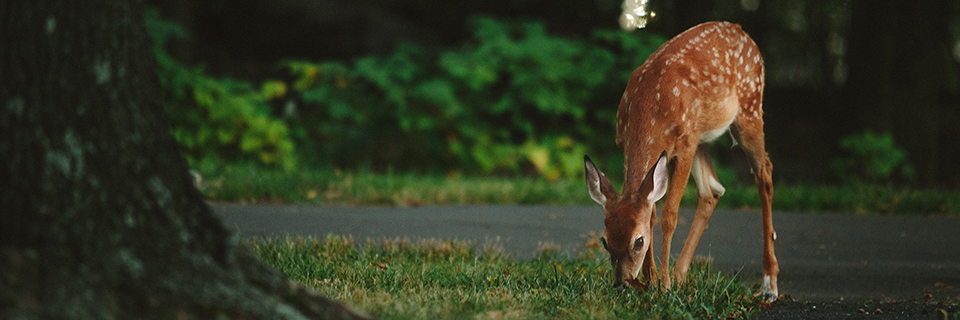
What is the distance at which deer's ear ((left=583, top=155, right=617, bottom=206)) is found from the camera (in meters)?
3.84

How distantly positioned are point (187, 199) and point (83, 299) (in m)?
0.50

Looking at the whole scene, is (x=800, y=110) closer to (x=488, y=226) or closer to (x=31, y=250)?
(x=488, y=226)

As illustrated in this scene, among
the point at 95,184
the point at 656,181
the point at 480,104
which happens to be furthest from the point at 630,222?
the point at 480,104

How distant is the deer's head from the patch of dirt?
0.70 m

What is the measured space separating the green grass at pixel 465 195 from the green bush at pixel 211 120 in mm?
1573

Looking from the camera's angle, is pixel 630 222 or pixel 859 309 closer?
pixel 630 222

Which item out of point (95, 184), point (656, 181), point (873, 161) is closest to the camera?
point (95, 184)

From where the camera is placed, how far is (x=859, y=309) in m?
4.17

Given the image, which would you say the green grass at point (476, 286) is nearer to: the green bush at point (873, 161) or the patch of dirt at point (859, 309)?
the patch of dirt at point (859, 309)

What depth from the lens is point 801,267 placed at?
17.9 ft

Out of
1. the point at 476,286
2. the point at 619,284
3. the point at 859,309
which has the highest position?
the point at 619,284

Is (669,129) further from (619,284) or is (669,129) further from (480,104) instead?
(480,104)

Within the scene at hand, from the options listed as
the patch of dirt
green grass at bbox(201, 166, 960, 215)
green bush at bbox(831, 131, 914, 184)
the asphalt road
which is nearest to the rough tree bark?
the patch of dirt

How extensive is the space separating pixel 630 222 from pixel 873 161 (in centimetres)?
792
